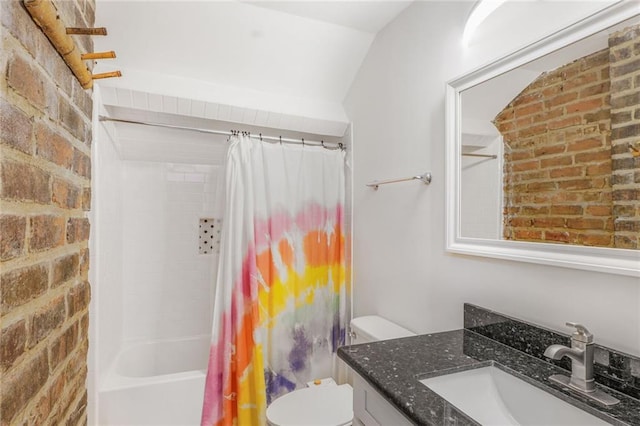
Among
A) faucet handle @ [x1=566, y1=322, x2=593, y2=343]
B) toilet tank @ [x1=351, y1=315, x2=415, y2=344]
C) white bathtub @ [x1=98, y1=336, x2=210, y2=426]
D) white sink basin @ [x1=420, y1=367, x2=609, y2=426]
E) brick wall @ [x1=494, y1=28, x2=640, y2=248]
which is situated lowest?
white bathtub @ [x1=98, y1=336, x2=210, y2=426]

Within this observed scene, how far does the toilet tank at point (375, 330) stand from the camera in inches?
67.9

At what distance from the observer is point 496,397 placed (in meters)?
1.02

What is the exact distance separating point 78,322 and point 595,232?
5.76 feet

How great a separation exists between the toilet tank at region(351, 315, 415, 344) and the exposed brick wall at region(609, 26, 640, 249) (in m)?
1.02

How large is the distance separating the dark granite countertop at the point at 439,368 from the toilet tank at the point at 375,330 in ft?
1.51

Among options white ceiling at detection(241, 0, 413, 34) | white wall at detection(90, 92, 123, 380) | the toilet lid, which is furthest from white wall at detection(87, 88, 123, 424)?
white ceiling at detection(241, 0, 413, 34)

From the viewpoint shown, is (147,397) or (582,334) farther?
(147,397)

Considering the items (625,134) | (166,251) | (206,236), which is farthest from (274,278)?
(625,134)

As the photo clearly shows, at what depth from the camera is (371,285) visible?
2.10m

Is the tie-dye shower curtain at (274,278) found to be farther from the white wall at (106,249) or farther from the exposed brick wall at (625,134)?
the exposed brick wall at (625,134)

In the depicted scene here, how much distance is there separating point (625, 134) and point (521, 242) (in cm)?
44

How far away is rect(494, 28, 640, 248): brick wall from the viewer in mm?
937

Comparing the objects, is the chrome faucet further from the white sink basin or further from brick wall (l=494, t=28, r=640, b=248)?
brick wall (l=494, t=28, r=640, b=248)

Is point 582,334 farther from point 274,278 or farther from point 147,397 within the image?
point 147,397
